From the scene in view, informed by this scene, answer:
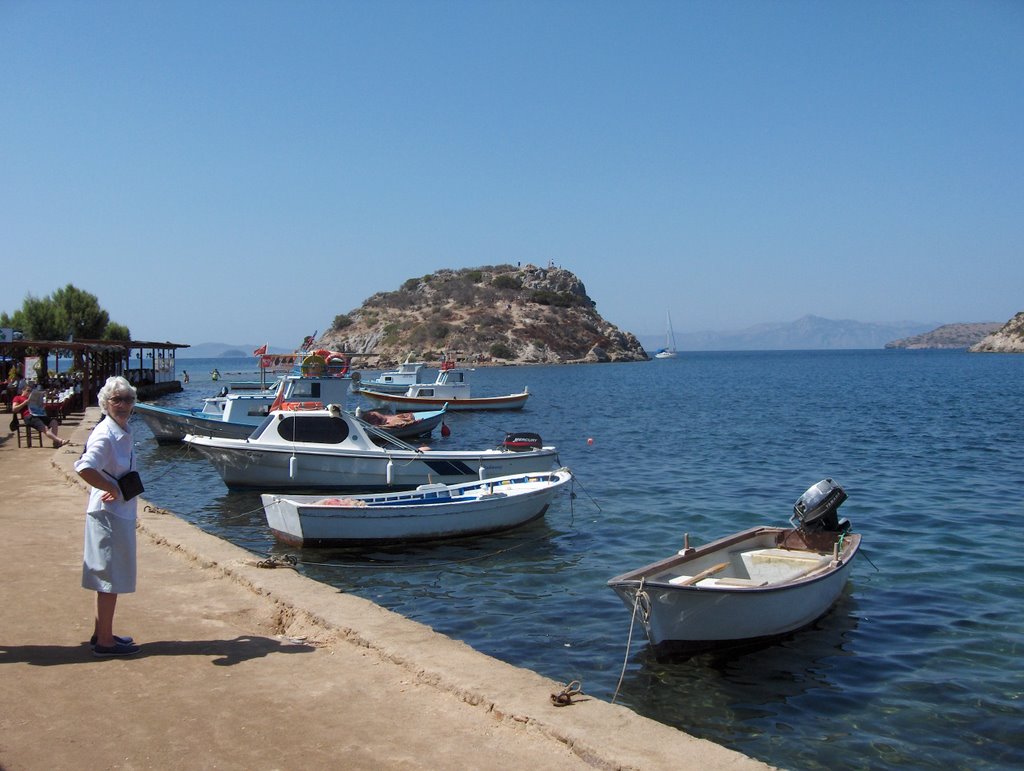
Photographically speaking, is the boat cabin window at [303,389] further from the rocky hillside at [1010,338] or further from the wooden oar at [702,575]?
the rocky hillside at [1010,338]

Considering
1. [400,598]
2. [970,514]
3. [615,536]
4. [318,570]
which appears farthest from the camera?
[970,514]

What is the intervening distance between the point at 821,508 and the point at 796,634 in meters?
2.41

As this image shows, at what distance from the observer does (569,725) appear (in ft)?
18.3

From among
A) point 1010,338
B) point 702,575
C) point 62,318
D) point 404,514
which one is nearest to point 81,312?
point 62,318

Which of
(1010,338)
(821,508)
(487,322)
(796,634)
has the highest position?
(487,322)

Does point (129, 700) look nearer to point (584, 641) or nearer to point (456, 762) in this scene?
point (456, 762)

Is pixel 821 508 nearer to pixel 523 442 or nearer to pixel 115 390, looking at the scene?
pixel 115 390

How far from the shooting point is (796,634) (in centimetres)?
1069

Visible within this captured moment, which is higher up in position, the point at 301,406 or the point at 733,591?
the point at 301,406

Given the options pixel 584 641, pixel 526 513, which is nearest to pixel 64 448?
pixel 526 513

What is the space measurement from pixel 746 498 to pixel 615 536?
5.13 metres

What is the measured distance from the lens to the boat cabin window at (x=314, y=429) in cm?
1978

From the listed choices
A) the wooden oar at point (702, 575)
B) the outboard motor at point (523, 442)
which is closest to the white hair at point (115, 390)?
the wooden oar at point (702, 575)

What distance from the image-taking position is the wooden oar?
976 centimetres
